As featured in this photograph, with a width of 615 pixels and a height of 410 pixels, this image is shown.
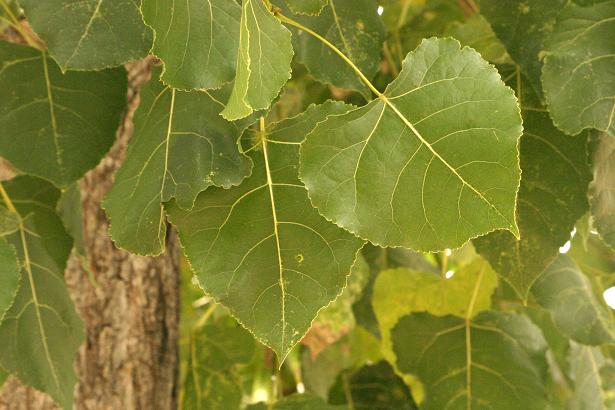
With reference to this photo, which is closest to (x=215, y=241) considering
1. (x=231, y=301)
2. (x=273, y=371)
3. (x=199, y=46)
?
(x=231, y=301)

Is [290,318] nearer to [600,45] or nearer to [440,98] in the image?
[440,98]

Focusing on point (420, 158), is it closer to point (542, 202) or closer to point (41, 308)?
point (542, 202)

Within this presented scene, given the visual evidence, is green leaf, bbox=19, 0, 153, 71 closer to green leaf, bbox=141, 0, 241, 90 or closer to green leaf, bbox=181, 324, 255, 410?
green leaf, bbox=141, 0, 241, 90

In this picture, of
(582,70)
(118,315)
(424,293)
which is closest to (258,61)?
(582,70)

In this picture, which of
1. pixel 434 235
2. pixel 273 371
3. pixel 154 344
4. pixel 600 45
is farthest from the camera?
pixel 273 371

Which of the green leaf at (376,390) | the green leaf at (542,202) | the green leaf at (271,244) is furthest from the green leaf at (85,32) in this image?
the green leaf at (376,390)
